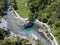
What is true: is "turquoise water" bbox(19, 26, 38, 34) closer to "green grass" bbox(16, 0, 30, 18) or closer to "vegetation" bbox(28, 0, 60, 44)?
"vegetation" bbox(28, 0, 60, 44)

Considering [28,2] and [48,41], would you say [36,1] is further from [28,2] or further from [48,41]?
[48,41]

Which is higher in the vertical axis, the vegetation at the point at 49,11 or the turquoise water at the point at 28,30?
the vegetation at the point at 49,11

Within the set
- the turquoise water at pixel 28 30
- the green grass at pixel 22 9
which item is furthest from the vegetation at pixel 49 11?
the turquoise water at pixel 28 30

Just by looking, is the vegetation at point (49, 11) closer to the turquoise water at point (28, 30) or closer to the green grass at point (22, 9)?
the green grass at point (22, 9)

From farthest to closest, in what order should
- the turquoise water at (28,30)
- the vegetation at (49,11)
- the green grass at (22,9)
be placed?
the green grass at (22,9) < the turquoise water at (28,30) < the vegetation at (49,11)

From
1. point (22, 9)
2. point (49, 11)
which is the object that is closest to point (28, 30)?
point (49, 11)

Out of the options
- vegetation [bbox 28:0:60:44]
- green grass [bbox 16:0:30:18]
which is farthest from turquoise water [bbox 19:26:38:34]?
green grass [bbox 16:0:30:18]

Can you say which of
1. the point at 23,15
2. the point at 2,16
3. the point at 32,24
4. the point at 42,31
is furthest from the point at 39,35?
the point at 2,16

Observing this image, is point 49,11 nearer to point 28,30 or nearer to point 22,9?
point 28,30

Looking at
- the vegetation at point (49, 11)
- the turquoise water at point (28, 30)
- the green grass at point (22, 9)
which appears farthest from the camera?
the green grass at point (22, 9)
